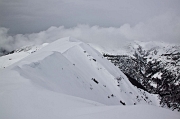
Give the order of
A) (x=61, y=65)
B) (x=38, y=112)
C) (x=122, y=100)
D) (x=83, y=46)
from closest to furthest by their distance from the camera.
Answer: (x=38, y=112), (x=61, y=65), (x=122, y=100), (x=83, y=46)

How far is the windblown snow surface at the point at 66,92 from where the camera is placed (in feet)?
22.5

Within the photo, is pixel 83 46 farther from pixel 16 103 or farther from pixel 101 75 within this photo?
pixel 16 103

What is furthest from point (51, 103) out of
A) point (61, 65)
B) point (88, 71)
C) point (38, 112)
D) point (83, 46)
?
point (83, 46)

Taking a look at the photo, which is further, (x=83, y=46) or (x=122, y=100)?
(x=83, y=46)

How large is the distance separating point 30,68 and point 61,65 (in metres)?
5.07

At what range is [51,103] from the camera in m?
8.02

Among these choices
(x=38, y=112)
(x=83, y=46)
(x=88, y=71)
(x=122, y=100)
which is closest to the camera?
(x=38, y=112)

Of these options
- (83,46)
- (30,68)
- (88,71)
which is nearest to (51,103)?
(30,68)

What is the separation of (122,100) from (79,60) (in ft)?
28.1

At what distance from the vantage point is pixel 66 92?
14070 millimetres

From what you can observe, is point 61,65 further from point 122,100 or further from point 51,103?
point 51,103

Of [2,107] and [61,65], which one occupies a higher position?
[61,65]

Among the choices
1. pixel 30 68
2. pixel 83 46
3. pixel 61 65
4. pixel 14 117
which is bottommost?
pixel 14 117

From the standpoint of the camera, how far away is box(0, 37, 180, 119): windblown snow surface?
6848 mm
